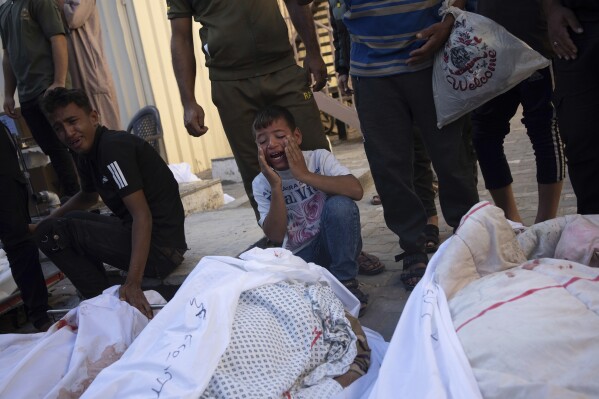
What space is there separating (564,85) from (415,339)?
1.32 m

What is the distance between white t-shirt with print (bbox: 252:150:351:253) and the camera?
277 centimetres

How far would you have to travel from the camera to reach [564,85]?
2203 millimetres

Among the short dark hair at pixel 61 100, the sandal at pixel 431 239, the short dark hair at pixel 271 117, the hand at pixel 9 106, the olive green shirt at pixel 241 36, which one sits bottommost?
the sandal at pixel 431 239

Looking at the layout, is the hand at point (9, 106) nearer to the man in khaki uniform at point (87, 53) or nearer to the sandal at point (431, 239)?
the man in khaki uniform at point (87, 53)

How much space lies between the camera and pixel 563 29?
7.01 ft

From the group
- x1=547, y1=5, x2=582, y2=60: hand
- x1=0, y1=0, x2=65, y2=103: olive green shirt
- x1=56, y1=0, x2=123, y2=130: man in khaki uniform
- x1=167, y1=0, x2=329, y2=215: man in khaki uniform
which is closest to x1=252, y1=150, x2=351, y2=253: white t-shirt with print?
x1=167, y1=0, x2=329, y2=215: man in khaki uniform

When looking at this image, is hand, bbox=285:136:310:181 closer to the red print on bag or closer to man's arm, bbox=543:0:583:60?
the red print on bag

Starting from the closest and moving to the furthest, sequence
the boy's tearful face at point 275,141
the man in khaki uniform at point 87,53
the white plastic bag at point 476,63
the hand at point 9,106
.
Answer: the white plastic bag at point 476,63 → the boy's tearful face at point 275,141 → the hand at point 9,106 → the man in khaki uniform at point 87,53

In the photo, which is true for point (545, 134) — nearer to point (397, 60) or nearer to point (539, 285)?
point (397, 60)

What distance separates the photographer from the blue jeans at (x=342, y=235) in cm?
257

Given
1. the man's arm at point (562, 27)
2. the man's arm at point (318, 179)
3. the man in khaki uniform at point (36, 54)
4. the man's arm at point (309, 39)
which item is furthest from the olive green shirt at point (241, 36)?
the man in khaki uniform at point (36, 54)

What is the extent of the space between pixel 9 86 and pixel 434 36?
371cm

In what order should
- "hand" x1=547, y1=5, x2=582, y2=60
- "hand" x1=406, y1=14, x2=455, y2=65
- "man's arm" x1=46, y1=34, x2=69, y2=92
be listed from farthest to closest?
"man's arm" x1=46, y1=34, x2=69, y2=92, "hand" x1=406, y1=14, x2=455, y2=65, "hand" x1=547, y1=5, x2=582, y2=60

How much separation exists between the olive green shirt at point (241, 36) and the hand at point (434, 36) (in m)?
0.82
